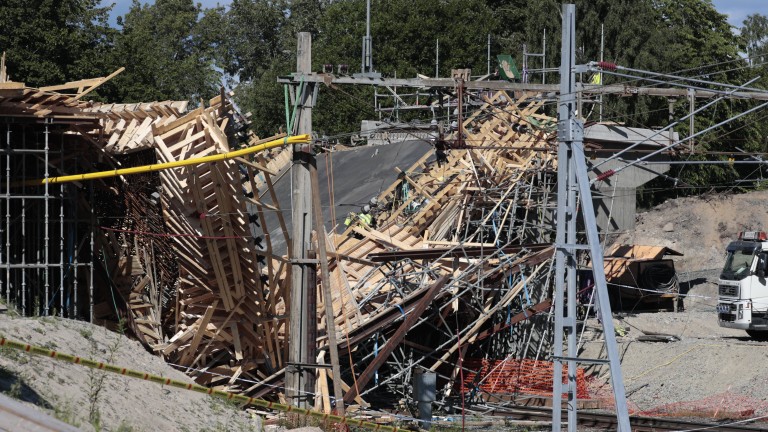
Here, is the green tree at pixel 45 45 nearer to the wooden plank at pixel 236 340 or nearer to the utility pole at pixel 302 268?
the wooden plank at pixel 236 340

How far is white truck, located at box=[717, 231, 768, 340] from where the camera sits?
91.4 feet

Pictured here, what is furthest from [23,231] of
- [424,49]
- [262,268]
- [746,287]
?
[424,49]

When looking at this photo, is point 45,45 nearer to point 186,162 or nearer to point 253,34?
point 186,162

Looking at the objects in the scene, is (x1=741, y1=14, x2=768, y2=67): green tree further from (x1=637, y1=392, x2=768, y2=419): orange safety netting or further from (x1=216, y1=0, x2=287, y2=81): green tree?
(x1=637, y1=392, x2=768, y2=419): orange safety netting

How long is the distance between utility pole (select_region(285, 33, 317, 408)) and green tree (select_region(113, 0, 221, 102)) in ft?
121

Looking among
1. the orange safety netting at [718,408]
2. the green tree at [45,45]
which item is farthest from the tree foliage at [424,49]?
the orange safety netting at [718,408]

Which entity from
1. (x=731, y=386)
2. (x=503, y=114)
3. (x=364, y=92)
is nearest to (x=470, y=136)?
(x=503, y=114)

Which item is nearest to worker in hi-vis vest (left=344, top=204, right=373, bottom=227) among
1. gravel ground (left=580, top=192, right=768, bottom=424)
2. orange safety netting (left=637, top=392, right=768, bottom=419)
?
gravel ground (left=580, top=192, right=768, bottom=424)

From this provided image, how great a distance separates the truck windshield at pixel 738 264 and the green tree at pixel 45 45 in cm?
3111

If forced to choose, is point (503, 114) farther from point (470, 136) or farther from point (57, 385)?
point (57, 385)

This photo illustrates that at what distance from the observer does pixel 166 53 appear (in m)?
83.6

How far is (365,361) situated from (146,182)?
5.79 meters

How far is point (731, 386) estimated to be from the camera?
79.7 feet

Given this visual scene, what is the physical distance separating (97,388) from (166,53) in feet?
241
